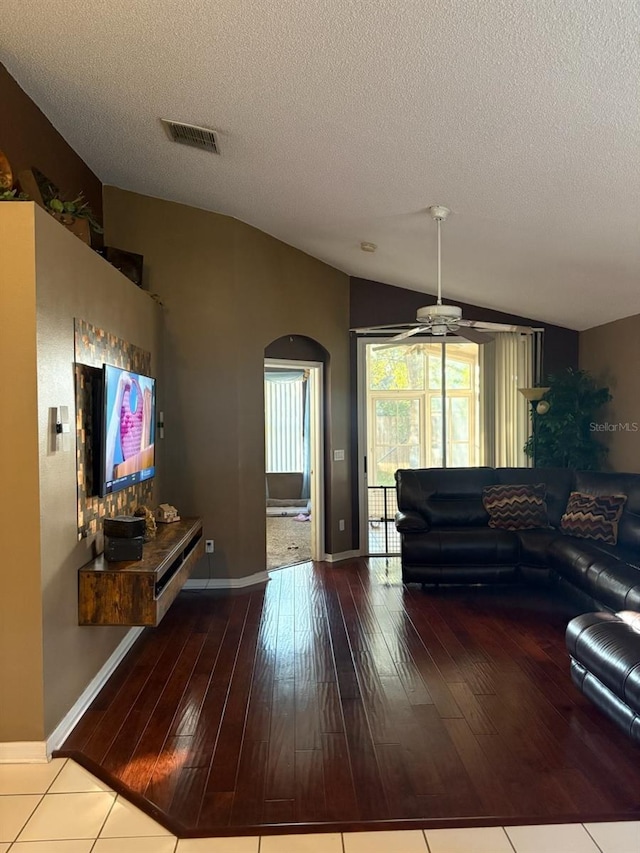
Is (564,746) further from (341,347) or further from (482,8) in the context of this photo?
(341,347)

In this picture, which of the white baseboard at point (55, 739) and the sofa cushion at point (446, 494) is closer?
the white baseboard at point (55, 739)

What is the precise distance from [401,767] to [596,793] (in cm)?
77

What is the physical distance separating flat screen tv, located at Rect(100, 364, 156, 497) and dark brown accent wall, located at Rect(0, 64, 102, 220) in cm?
133

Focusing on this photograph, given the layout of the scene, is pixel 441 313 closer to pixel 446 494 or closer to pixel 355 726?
pixel 446 494

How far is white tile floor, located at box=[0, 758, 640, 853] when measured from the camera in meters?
2.05

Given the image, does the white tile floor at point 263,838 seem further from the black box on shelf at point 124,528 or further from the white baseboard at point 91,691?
the black box on shelf at point 124,528

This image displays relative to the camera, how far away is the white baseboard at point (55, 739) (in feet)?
8.50

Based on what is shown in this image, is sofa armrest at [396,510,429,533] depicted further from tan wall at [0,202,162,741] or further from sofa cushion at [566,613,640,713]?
tan wall at [0,202,162,741]

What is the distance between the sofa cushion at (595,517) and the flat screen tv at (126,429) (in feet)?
11.2

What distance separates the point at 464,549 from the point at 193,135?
361 centimetres

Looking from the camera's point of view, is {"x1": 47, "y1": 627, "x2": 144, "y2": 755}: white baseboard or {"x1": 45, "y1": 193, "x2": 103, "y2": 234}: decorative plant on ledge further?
{"x1": 45, "y1": 193, "x2": 103, "y2": 234}: decorative plant on ledge

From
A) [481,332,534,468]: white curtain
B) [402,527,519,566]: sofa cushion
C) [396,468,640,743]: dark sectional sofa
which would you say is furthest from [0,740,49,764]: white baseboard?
[481,332,534,468]: white curtain

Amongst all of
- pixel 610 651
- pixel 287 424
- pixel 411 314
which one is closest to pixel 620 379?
pixel 411 314

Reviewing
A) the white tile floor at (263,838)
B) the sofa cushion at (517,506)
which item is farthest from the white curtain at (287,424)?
the white tile floor at (263,838)
